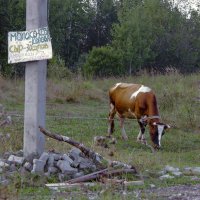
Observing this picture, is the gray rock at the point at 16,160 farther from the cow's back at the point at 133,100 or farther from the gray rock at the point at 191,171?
the cow's back at the point at 133,100

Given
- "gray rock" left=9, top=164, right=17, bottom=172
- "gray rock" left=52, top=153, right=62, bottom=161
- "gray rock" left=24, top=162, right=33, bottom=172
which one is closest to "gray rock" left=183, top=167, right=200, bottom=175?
"gray rock" left=52, top=153, right=62, bottom=161

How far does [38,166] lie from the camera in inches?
347

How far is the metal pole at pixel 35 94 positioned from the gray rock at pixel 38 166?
51 cm

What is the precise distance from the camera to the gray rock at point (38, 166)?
28.6 feet

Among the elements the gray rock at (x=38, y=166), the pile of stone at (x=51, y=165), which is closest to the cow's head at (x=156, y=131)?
the pile of stone at (x=51, y=165)

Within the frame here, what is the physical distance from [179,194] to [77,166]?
1712 millimetres

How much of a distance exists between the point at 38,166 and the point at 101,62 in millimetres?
34005

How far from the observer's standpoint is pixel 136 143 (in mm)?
16609

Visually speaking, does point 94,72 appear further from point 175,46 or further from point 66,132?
point 66,132

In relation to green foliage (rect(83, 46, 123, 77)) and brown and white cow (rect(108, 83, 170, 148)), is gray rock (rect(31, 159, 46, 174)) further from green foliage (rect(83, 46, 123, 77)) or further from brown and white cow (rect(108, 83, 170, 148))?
green foliage (rect(83, 46, 123, 77))

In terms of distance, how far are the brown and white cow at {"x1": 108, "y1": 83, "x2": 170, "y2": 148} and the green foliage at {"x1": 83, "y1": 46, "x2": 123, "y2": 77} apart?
74.6ft

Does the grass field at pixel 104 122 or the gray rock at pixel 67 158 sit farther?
the grass field at pixel 104 122

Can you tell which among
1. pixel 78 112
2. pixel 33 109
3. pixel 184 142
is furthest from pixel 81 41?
pixel 33 109

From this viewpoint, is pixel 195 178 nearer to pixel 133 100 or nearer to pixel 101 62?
pixel 133 100
